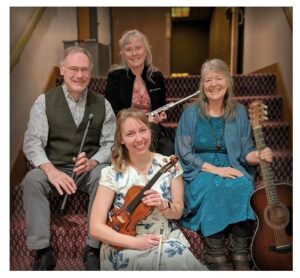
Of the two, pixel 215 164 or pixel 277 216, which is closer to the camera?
pixel 277 216

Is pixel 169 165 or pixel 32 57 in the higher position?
pixel 32 57

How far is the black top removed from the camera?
1.53 m

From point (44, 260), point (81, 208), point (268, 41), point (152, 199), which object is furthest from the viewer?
point (268, 41)

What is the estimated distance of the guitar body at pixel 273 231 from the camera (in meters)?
1.37

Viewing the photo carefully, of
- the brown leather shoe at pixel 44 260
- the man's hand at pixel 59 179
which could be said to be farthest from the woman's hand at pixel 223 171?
the brown leather shoe at pixel 44 260

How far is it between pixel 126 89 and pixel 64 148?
34 cm

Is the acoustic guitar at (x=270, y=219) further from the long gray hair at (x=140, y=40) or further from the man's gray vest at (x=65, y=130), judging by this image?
the man's gray vest at (x=65, y=130)

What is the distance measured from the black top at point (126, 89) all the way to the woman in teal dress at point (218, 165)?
0.12m

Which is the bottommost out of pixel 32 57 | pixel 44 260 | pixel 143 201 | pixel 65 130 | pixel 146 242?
pixel 44 260

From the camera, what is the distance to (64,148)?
1477 millimetres

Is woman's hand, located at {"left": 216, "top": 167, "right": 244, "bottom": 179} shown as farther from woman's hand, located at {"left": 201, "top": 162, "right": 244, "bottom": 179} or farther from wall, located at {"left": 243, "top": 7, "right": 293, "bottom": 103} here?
wall, located at {"left": 243, "top": 7, "right": 293, "bottom": 103}

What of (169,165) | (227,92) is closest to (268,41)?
(227,92)

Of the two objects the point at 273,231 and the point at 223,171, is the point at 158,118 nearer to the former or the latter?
the point at 223,171
